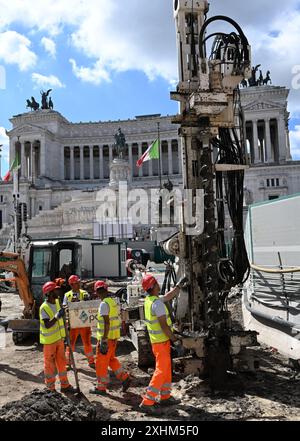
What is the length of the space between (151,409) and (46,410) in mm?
1329

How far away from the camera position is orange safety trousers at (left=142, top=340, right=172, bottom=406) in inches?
213

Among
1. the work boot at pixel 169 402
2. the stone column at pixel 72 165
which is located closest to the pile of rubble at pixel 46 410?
the work boot at pixel 169 402

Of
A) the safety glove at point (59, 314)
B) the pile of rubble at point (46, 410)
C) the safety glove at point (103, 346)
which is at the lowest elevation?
the pile of rubble at point (46, 410)

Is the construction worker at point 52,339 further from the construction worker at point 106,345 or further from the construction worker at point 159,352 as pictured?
the construction worker at point 159,352

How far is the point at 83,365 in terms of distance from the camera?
8.02m

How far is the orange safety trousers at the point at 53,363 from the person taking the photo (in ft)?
20.2

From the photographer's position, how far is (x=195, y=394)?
19.2 feet

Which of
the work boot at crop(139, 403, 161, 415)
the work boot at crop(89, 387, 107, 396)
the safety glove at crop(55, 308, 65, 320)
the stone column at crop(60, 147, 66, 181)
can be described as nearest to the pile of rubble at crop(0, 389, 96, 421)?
the work boot at crop(139, 403, 161, 415)

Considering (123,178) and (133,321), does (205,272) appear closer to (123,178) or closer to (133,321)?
(133,321)

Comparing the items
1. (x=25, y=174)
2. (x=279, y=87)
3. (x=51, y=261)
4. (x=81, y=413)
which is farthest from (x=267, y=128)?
(x=81, y=413)

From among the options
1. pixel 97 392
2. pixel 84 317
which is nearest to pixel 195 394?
pixel 97 392

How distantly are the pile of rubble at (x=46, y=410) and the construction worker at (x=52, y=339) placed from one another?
3.38ft

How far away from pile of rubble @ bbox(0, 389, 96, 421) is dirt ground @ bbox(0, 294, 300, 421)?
0.7 inches

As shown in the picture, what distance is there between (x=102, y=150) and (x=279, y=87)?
3221 centimetres
